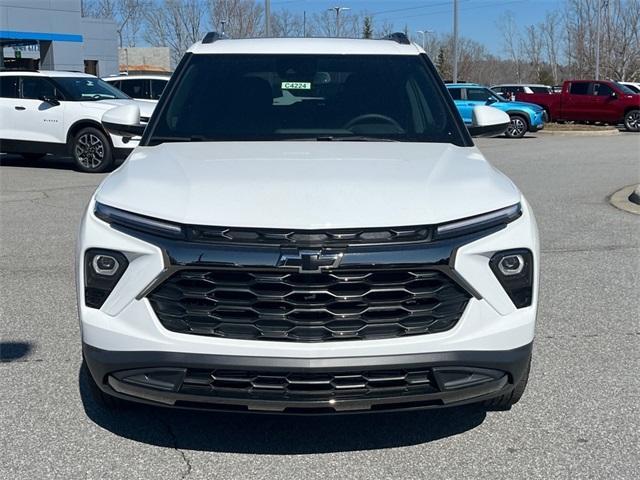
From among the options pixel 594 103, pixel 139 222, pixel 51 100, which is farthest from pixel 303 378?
pixel 594 103

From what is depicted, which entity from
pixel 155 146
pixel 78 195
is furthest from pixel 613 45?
pixel 155 146

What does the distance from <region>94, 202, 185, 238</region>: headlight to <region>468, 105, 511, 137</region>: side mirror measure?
8.76 feet

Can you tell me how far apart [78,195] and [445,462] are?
29.1ft

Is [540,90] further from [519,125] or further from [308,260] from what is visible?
[308,260]

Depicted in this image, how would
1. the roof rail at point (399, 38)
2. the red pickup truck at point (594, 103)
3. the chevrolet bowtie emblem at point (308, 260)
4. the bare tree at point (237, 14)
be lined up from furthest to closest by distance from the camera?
1. the bare tree at point (237, 14)
2. the red pickup truck at point (594, 103)
3. the roof rail at point (399, 38)
4. the chevrolet bowtie emblem at point (308, 260)

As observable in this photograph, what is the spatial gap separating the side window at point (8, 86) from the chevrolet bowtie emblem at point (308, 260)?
42.0 feet

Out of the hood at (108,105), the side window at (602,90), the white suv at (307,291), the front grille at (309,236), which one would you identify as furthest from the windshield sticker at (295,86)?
the side window at (602,90)

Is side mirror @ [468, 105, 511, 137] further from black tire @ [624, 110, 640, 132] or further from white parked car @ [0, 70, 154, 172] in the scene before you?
black tire @ [624, 110, 640, 132]

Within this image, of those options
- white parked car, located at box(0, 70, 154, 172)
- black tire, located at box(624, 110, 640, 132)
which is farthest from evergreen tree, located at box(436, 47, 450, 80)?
white parked car, located at box(0, 70, 154, 172)

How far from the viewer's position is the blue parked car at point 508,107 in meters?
24.5

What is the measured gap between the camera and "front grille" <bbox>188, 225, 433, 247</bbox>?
3.03 m

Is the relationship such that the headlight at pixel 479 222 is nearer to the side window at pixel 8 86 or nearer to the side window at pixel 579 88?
the side window at pixel 8 86

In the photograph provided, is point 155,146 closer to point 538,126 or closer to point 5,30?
point 538,126

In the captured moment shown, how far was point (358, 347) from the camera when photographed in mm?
3053
